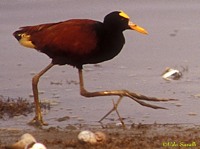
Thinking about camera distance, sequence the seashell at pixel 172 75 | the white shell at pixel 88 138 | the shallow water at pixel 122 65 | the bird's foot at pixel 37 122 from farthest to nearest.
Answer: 1. the seashell at pixel 172 75
2. the shallow water at pixel 122 65
3. the bird's foot at pixel 37 122
4. the white shell at pixel 88 138

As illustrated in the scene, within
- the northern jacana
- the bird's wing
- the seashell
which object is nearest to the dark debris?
the northern jacana

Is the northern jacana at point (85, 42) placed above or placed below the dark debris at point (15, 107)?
above

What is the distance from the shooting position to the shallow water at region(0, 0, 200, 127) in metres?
7.60

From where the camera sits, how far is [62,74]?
29.3 ft

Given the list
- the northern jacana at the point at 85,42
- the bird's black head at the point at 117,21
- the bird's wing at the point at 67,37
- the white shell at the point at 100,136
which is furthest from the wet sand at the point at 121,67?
the bird's black head at the point at 117,21

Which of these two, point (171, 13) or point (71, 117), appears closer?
point (71, 117)

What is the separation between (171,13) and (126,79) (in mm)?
A: 3228

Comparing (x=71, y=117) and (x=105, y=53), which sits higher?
(x=105, y=53)

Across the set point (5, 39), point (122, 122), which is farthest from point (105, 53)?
point (5, 39)

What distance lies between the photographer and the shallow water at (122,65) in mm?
7598

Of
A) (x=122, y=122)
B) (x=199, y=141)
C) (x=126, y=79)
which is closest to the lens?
(x=199, y=141)

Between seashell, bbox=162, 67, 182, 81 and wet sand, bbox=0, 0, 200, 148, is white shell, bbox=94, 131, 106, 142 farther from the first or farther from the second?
seashell, bbox=162, 67, 182, 81

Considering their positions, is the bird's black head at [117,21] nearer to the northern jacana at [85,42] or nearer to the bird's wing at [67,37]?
the northern jacana at [85,42]

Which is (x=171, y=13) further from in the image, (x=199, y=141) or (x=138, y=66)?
(x=199, y=141)
